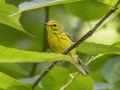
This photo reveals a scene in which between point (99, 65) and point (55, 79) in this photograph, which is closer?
point (55, 79)

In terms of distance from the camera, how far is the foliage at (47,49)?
0.79 meters

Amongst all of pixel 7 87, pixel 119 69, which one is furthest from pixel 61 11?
pixel 7 87

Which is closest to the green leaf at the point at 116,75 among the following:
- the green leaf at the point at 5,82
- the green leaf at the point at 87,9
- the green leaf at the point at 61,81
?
the green leaf at the point at 61,81

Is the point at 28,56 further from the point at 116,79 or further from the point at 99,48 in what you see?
the point at 116,79

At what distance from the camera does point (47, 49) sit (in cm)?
221

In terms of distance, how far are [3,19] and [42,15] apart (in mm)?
1191

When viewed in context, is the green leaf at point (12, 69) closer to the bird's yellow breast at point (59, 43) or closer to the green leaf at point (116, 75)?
the bird's yellow breast at point (59, 43)

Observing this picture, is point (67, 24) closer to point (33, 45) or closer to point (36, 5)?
point (33, 45)

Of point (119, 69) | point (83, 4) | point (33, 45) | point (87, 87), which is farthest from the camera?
point (33, 45)

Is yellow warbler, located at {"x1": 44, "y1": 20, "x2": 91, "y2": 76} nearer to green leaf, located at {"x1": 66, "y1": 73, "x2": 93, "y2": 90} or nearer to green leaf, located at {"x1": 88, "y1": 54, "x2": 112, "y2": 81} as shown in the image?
green leaf, located at {"x1": 88, "y1": 54, "x2": 112, "y2": 81}

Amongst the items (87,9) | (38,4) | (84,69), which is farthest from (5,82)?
(87,9)

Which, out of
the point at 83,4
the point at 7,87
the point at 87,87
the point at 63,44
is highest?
the point at 7,87

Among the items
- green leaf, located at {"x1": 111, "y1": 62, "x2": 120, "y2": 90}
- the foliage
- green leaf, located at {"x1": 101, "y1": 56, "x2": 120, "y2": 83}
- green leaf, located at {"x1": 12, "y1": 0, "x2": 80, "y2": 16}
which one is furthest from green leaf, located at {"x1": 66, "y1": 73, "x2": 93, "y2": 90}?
green leaf, located at {"x1": 101, "y1": 56, "x2": 120, "y2": 83}

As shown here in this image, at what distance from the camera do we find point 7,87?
0.90m
